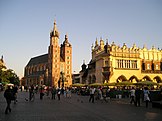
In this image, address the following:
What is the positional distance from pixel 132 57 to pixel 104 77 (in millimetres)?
9310

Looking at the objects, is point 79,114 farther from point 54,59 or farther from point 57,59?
point 57,59

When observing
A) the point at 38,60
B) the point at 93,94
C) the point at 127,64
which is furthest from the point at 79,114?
the point at 38,60

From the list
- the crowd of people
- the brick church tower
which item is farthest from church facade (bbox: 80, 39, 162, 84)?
the brick church tower

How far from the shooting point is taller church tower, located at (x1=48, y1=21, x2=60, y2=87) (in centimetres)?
14062

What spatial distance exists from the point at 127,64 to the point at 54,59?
88.9 metres

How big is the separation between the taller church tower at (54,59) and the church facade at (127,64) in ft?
255

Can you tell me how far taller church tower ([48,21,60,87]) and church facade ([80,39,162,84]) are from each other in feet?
255

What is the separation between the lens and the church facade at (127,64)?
5847 centimetres

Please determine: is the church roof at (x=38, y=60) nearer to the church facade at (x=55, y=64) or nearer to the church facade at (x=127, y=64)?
the church facade at (x=55, y=64)

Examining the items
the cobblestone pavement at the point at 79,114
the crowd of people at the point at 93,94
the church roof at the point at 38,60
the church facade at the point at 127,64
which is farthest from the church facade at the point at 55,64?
the cobblestone pavement at the point at 79,114

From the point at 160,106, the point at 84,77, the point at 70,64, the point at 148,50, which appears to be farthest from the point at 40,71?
A: the point at 160,106

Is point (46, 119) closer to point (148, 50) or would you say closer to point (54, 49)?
point (148, 50)

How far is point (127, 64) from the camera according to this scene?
5981 centimetres

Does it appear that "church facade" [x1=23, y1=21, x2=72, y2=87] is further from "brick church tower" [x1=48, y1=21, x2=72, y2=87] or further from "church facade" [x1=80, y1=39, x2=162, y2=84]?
"church facade" [x1=80, y1=39, x2=162, y2=84]
